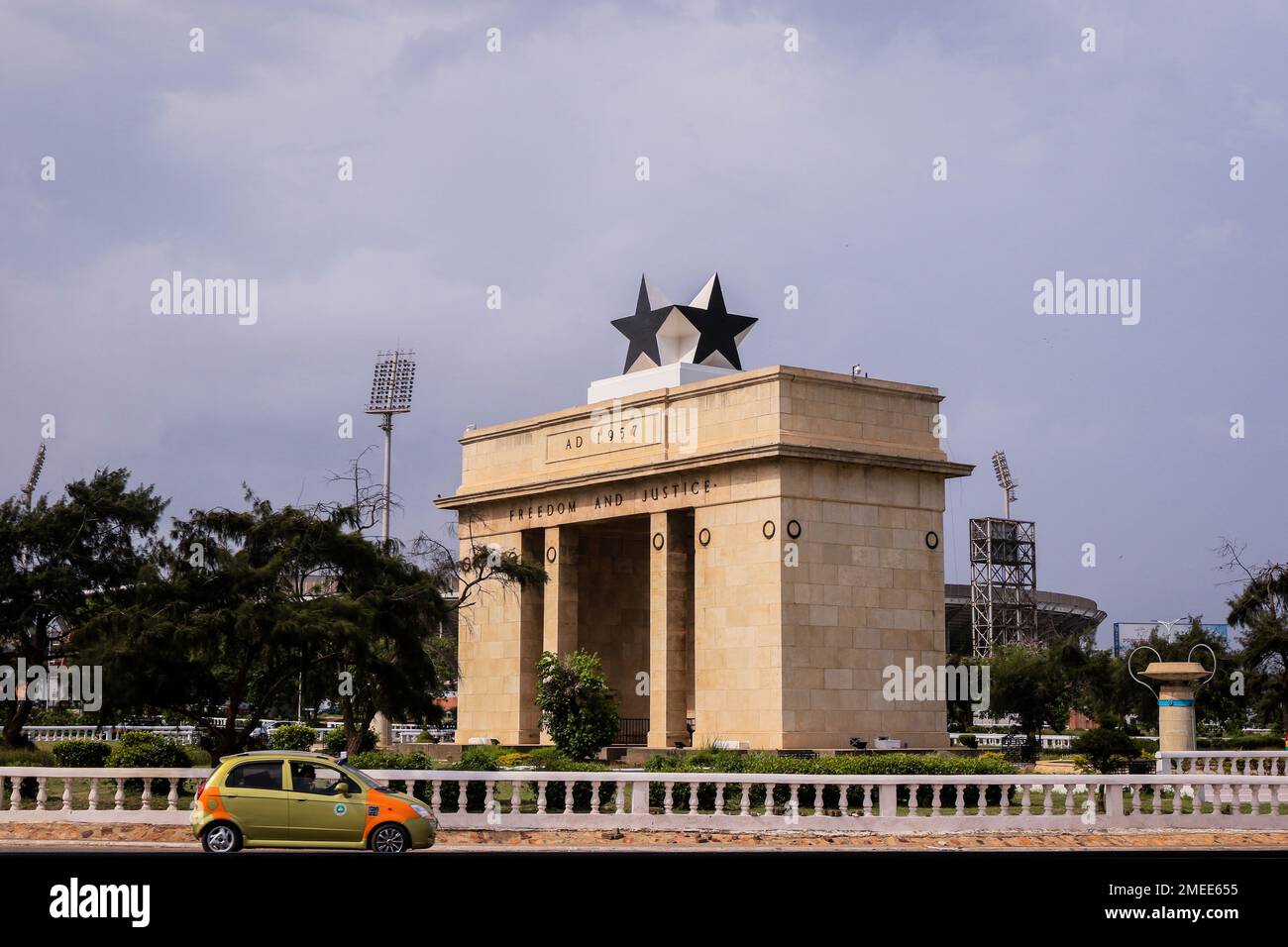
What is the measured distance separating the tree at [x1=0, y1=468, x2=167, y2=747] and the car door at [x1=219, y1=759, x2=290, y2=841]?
77.1ft

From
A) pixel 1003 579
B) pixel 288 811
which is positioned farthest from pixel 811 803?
pixel 1003 579

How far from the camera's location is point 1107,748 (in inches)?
1481

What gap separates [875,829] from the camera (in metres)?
25.6

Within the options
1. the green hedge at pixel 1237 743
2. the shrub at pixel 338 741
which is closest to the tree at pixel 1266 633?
the green hedge at pixel 1237 743

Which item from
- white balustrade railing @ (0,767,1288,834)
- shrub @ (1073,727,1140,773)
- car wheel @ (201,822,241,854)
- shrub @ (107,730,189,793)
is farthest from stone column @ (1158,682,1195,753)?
car wheel @ (201,822,241,854)

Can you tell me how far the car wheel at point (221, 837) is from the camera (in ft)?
66.7

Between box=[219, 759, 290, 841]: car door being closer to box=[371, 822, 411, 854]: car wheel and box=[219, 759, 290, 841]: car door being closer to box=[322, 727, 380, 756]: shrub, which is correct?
box=[371, 822, 411, 854]: car wheel

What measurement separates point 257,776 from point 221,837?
943 mm

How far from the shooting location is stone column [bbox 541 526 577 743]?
46.5 meters

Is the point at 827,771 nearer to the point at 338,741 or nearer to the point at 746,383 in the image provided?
the point at 746,383

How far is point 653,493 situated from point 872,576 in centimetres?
714

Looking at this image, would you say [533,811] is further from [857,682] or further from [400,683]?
[857,682]

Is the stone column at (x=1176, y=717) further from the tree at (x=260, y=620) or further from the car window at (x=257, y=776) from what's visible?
the car window at (x=257, y=776)

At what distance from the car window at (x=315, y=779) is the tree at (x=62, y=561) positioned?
76.9ft
